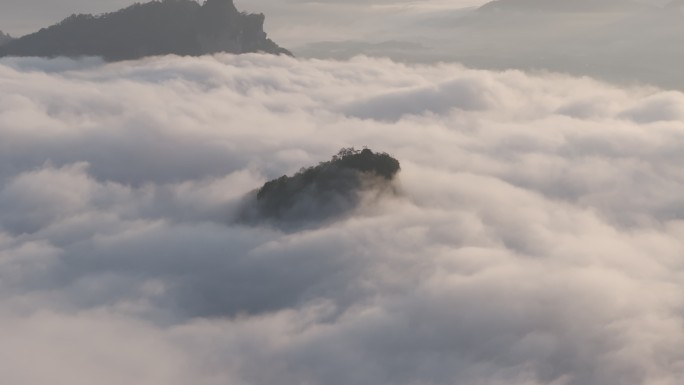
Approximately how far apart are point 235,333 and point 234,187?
8728cm

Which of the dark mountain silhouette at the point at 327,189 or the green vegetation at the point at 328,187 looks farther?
the green vegetation at the point at 328,187

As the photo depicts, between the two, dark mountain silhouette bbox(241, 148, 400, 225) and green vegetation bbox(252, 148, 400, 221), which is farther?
green vegetation bbox(252, 148, 400, 221)

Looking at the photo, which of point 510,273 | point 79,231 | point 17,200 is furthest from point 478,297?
point 17,200

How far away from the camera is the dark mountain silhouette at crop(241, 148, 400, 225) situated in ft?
466

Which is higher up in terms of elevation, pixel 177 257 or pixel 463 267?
pixel 177 257

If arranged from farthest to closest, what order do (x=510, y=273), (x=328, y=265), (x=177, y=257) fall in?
(x=177, y=257) < (x=328, y=265) < (x=510, y=273)

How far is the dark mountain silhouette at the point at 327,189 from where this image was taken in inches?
5591

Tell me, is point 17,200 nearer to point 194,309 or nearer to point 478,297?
point 194,309

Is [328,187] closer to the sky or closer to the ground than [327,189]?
closer to the sky

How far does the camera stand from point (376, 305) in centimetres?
10144

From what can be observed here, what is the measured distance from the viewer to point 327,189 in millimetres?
143125

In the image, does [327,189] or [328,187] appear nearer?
[327,189]

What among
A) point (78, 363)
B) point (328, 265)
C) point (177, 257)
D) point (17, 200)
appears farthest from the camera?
point (17, 200)

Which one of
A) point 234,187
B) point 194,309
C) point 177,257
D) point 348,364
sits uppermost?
point 234,187
